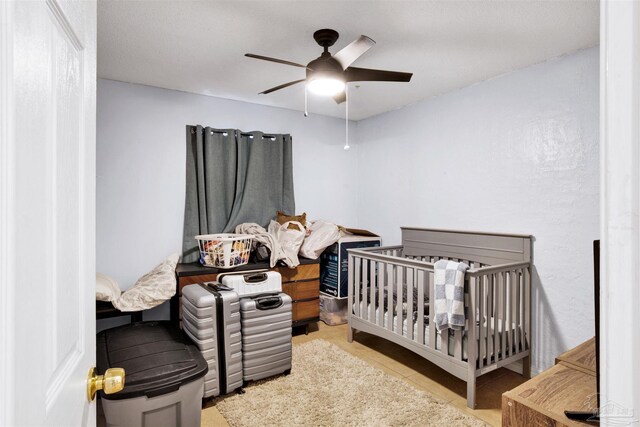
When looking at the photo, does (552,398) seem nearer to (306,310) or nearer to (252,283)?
(252,283)

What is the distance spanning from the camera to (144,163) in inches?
130

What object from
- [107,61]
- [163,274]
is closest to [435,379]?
[163,274]

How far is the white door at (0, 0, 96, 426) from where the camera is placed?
0.38 meters

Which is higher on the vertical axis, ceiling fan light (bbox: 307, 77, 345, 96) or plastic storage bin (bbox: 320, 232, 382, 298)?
ceiling fan light (bbox: 307, 77, 345, 96)

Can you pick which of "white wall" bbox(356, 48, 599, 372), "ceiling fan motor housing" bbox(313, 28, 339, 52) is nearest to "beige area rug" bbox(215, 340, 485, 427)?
"white wall" bbox(356, 48, 599, 372)

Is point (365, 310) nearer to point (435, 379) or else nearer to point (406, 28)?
point (435, 379)

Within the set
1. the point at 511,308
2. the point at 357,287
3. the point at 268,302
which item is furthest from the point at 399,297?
the point at 268,302

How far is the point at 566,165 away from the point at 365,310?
76.4 inches

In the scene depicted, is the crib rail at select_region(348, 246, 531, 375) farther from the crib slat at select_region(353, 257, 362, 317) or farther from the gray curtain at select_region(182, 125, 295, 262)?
the gray curtain at select_region(182, 125, 295, 262)

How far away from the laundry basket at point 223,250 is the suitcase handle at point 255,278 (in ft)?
1.54

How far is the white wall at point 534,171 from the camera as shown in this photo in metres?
2.47

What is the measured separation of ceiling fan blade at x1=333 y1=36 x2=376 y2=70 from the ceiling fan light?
0.11m

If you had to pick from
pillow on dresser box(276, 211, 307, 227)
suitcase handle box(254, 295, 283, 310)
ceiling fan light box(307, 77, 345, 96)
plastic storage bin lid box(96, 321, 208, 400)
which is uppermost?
ceiling fan light box(307, 77, 345, 96)

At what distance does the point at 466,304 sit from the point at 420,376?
0.76 m
